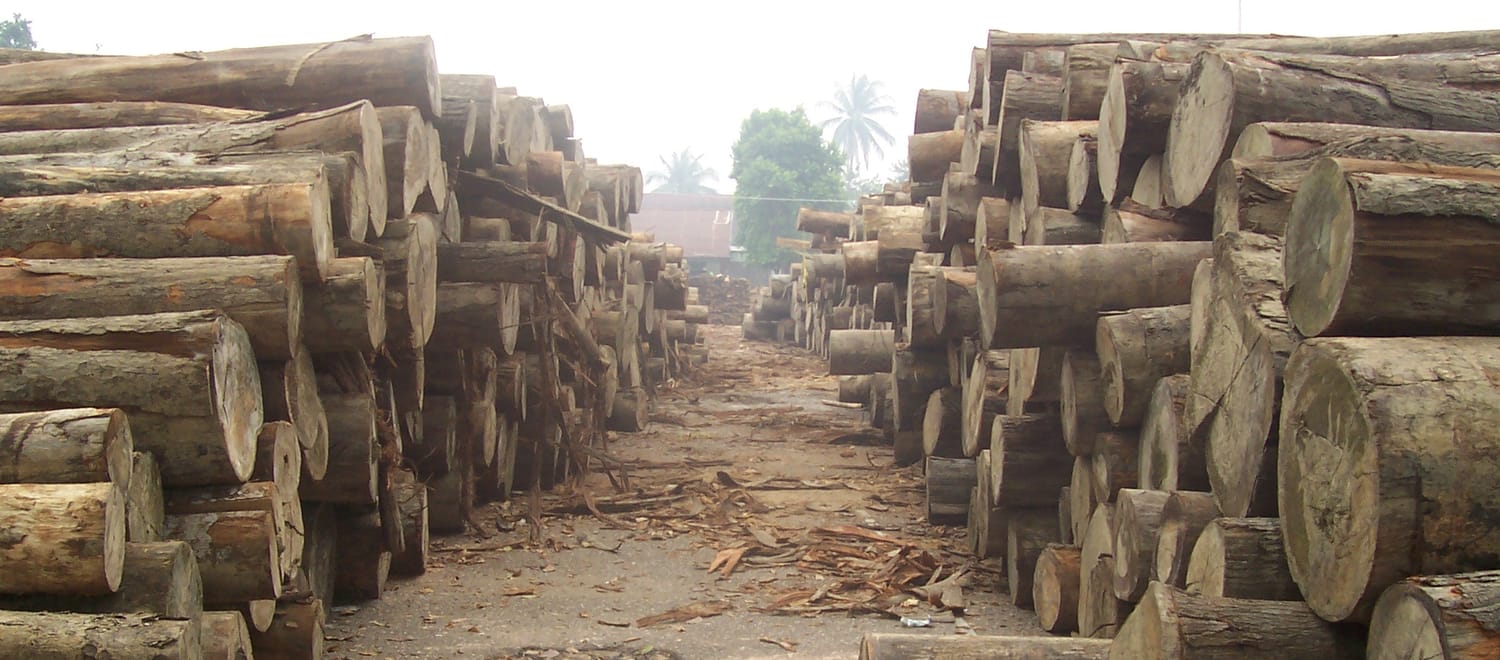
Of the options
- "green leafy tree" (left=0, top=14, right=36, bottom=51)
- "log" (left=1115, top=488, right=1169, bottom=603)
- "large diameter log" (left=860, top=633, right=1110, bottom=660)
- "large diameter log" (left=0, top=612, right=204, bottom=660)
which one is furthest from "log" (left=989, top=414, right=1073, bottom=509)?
"green leafy tree" (left=0, top=14, right=36, bottom=51)

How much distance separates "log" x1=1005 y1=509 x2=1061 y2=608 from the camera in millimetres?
6410

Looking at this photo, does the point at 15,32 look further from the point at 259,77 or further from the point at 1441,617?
the point at 1441,617

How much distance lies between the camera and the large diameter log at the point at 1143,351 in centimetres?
483

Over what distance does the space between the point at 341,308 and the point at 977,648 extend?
2986mm

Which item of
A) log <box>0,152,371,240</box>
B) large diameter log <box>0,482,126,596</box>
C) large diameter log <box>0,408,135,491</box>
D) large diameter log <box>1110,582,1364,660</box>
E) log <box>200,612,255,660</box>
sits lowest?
log <box>200,612,255,660</box>

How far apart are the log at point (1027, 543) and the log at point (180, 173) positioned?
144 inches

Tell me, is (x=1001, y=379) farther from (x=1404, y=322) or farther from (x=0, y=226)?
(x=0, y=226)

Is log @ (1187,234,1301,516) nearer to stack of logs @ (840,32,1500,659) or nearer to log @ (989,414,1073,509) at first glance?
stack of logs @ (840,32,1500,659)

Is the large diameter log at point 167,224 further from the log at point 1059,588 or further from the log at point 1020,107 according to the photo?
the log at point 1020,107

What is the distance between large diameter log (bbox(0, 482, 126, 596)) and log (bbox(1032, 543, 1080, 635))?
386 cm

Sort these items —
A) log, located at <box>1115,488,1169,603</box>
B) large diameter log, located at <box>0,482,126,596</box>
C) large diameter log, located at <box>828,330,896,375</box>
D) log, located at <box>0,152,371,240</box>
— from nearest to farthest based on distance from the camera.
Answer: large diameter log, located at <box>0,482,126,596</box> → log, located at <box>1115,488,1169,603</box> → log, located at <box>0,152,371,240</box> → large diameter log, located at <box>828,330,896,375</box>

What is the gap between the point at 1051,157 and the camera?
676 centimetres

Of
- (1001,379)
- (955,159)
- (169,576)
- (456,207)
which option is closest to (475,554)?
(456,207)

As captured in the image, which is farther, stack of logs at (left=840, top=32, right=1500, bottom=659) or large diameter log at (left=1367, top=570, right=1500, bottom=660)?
stack of logs at (left=840, top=32, right=1500, bottom=659)
